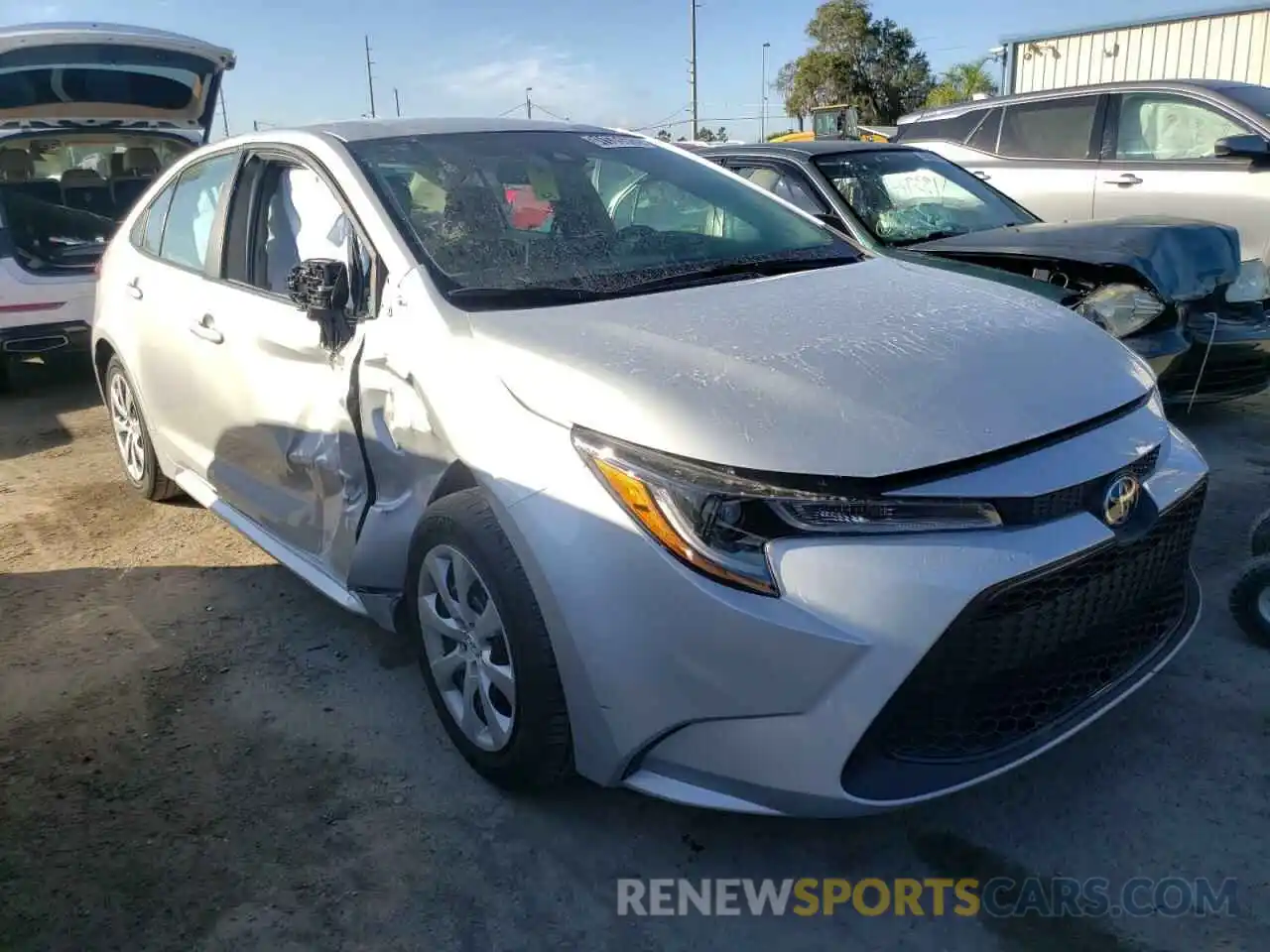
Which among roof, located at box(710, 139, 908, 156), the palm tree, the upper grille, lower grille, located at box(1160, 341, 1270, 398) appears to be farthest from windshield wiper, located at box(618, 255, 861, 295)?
the palm tree

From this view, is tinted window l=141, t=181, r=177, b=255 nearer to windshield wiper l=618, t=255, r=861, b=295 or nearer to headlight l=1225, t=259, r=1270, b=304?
windshield wiper l=618, t=255, r=861, b=295

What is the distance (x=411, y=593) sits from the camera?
2758mm

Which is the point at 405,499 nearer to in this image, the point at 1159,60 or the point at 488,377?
the point at 488,377

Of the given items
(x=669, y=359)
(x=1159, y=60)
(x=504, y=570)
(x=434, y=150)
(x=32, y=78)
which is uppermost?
(x=1159, y=60)

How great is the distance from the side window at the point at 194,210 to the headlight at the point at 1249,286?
4.33 m

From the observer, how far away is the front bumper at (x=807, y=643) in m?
1.97

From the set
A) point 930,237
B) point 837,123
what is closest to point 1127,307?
point 930,237

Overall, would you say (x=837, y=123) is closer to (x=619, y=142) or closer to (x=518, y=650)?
(x=619, y=142)

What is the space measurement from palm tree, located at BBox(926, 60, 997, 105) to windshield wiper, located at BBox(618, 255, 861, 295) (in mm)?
38424

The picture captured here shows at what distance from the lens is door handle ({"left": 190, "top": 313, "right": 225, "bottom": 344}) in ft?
11.7

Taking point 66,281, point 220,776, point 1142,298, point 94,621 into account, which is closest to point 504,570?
point 220,776

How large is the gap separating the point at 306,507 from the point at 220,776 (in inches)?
33.5

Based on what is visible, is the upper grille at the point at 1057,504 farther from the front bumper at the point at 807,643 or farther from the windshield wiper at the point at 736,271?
the windshield wiper at the point at 736,271

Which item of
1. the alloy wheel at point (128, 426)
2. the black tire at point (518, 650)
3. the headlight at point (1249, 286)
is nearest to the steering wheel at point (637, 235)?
the black tire at point (518, 650)
